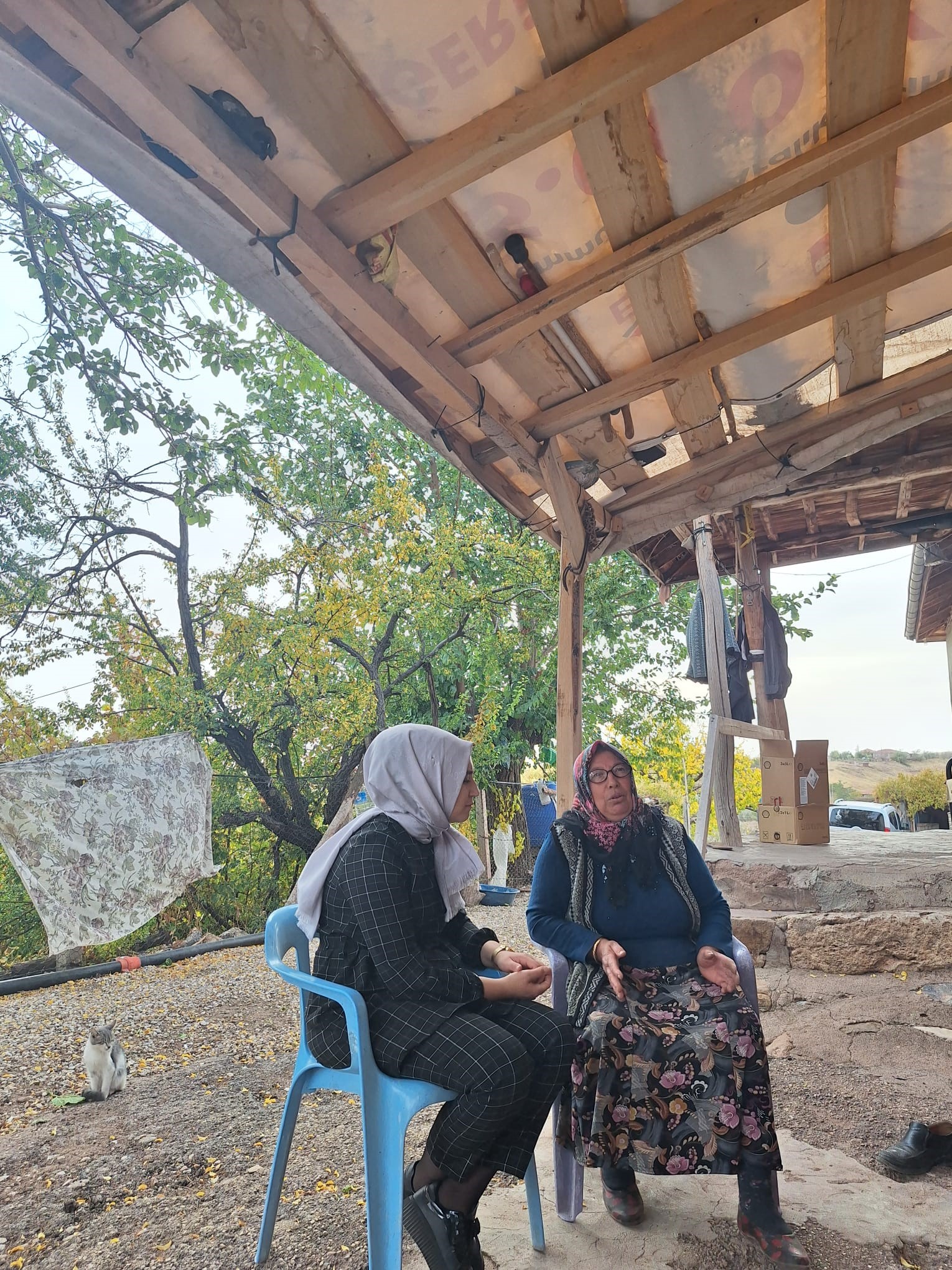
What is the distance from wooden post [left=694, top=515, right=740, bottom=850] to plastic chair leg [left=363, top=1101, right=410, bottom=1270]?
3633 mm

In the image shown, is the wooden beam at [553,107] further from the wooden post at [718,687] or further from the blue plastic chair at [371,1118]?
the wooden post at [718,687]

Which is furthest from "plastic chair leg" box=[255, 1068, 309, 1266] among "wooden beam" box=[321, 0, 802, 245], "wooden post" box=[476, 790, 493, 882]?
"wooden post" box=[476, 790, 493, 882]

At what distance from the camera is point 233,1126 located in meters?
2.63

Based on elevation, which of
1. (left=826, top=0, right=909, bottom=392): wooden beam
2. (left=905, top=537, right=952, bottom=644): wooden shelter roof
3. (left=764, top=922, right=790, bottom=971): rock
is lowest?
(left=764, top=922, right=790, bottom=971): rock

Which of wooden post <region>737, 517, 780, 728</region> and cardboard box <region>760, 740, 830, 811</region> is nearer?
cardboard box <region>760, 740, 830, 811</region>

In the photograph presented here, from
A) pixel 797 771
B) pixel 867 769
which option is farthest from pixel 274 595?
pixel 867 769

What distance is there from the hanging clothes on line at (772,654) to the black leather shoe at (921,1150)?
380 centimetres

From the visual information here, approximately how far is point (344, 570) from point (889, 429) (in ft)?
19.1

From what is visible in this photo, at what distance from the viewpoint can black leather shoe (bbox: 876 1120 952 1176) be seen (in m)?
1.96

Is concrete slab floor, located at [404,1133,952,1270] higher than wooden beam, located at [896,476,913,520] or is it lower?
lower

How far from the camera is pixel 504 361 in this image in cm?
261

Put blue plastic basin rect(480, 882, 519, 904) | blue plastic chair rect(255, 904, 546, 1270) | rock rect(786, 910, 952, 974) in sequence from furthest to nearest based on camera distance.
A: blue plastic basin rect(480, 882, 519, 904) → rock rect(786, 910, 952, 974) → blue plastic chair rect(255, 904, 546, 1270)

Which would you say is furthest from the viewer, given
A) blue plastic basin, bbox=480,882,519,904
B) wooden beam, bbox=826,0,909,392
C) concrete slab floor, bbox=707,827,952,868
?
blue plastic basin, bbox=480,882,519,904

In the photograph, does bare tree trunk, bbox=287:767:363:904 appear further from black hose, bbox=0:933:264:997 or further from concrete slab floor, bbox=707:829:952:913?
concrete slab floor, bbox=707:829:952:913
